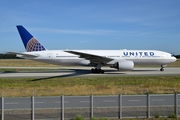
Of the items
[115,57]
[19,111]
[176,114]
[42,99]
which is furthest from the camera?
[115,57]

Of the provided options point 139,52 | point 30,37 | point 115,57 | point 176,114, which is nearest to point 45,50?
point 30,37

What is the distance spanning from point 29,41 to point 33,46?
42.2 inches

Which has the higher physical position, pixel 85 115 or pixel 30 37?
pixel 30 37

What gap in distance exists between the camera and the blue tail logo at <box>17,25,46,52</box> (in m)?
38.9

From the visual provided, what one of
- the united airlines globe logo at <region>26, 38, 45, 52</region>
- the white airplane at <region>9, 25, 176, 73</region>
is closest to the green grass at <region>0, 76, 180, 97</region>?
the white airplane at <region>9, 25, 176, 73</region>

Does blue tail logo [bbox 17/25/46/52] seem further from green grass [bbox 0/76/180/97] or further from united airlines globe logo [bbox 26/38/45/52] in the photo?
green grass [bbox 0/76/180/97]

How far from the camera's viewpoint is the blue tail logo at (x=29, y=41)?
38906 mm

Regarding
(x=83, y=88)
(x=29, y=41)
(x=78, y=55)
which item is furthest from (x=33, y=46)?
(x=83, y=88)

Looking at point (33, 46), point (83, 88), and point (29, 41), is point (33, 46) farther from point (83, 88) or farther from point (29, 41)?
point (83, 88)

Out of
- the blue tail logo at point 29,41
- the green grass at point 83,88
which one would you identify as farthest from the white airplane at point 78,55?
the green grass at point 83,88

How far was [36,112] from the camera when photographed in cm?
1119

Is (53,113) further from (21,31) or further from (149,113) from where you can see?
(21,31)

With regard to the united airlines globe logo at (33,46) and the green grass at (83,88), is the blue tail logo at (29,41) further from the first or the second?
the green grass at (83,88)

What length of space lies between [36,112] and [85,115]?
8.05 feet
